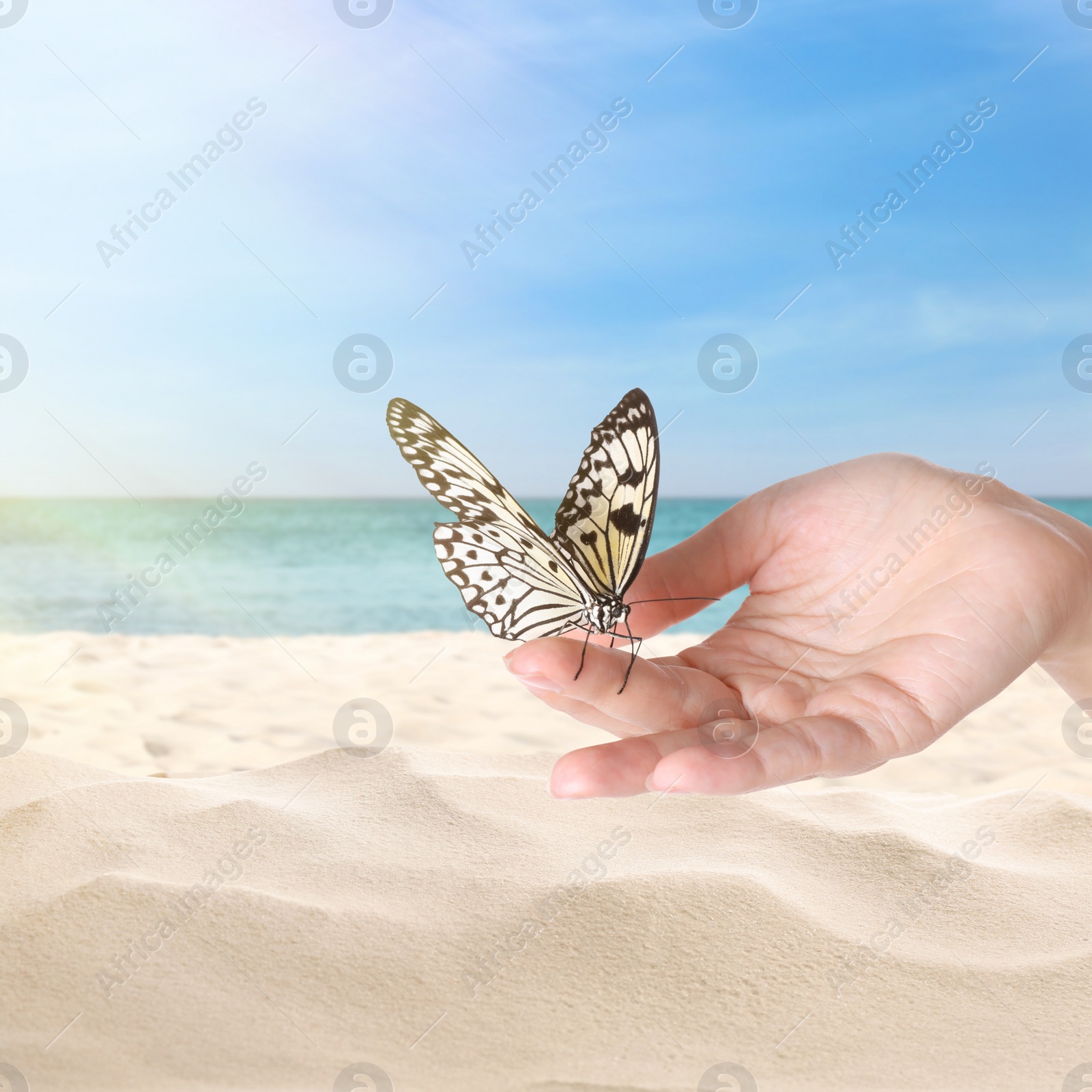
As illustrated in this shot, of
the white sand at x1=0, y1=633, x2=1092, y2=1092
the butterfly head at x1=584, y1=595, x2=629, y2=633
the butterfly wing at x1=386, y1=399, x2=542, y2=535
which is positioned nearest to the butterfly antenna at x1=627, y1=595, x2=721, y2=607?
the butterfly head at x1=584, y1=595, x2=629, y2=633

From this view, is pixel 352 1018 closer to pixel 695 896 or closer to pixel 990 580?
pixel 695 896

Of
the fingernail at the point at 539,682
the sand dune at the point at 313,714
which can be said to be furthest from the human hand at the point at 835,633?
the sand dune at the point at 313,714

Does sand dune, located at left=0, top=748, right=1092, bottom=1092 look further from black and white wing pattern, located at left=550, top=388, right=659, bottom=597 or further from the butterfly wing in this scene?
the butterfly wing

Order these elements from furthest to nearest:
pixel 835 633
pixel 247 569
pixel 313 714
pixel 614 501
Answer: pixel 247 569 < pixel 313 714 < pixel 835 633 < pixel 614 501

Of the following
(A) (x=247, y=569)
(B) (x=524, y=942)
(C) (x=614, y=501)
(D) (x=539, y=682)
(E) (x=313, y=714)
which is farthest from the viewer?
(A) (x=247, y=569)

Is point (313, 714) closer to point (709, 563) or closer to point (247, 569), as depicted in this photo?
point (709, 563)

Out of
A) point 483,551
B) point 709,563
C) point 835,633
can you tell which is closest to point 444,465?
point 483,551

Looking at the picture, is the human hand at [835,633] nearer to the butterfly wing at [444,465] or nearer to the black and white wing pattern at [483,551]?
the black and white wing pattern at [483,551]
